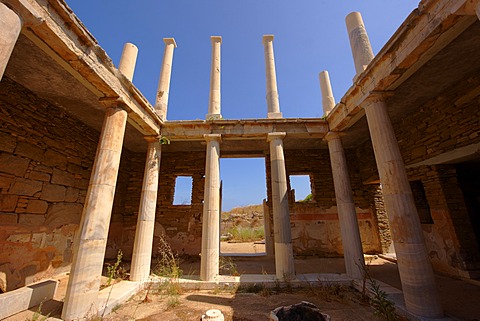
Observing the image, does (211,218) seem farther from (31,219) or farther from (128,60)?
(128,60)

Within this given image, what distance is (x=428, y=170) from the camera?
18.7ft

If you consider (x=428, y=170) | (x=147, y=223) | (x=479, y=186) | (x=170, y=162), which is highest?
(x=170, y=162)

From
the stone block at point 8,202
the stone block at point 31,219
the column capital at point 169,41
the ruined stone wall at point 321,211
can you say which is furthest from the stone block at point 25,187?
the ruined stone wall at point 321,211

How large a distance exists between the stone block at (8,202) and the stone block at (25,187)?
111 mm

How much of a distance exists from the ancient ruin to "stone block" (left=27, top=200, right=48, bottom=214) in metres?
0.09

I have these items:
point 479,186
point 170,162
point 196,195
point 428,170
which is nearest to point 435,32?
point 428,170

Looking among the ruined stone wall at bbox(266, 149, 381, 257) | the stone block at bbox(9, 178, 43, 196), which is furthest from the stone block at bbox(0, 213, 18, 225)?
the ruined stone wall at bbox(266, 149, 381, 257)

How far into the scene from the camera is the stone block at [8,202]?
13.7ft

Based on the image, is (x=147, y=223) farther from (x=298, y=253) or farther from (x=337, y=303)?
(x=298, y=253)

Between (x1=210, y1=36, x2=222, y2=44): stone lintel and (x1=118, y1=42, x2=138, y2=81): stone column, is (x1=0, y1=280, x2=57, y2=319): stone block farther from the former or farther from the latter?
(x1=210, y1=36, x2=222, y2=44): stone lintel

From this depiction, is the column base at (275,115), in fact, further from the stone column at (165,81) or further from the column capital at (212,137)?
the stone column at (165,81)

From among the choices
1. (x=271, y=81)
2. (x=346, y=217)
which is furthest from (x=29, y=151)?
(x=346, y=217)

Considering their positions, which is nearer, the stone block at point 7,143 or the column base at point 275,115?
the stone block at point 7,143

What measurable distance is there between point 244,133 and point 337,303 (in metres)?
4.69
